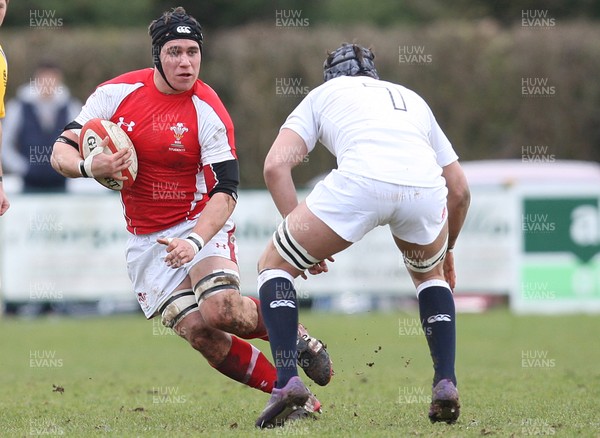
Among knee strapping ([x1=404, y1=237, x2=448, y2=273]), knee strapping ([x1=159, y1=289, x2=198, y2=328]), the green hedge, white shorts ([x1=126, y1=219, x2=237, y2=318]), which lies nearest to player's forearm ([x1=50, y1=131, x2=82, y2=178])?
white shorts ([x1=126, y1=219, x2=237, y2=318])

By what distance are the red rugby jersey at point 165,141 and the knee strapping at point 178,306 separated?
1.41 feet

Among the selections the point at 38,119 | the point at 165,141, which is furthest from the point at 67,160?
the point at 38,119

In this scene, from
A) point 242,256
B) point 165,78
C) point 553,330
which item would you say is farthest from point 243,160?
point 165,78

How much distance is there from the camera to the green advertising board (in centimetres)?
1430

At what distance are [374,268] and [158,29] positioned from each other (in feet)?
25.9

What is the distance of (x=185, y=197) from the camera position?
23.4ft

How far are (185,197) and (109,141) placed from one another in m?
0.64

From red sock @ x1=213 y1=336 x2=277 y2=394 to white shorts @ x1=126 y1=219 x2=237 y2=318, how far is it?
493mm

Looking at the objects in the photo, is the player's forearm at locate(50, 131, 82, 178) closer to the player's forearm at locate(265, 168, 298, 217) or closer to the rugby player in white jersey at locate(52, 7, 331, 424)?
the rugby player in white jersey at locate(52, 7, 331, 424)

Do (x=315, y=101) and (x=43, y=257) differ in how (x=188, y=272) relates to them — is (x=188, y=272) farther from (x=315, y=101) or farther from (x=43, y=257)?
(x=43, y=257)

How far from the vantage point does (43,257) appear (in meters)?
14.3

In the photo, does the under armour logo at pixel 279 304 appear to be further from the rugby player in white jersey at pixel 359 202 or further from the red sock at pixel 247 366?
the red sock at pixel 247 366

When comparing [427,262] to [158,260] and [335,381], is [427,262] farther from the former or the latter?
[335,381]

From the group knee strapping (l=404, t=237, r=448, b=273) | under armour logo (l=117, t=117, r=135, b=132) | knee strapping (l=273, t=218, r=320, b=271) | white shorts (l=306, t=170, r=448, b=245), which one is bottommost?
knee strapping (l=404, t=237, r=448, b=273)
